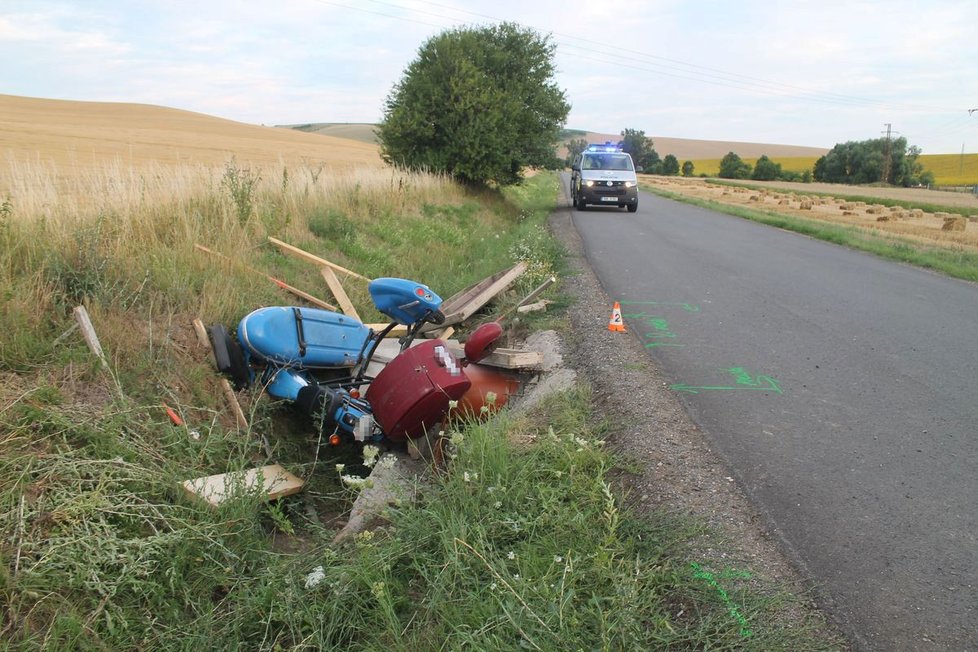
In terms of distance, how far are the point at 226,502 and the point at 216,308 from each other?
8.91ft

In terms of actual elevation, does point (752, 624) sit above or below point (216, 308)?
below

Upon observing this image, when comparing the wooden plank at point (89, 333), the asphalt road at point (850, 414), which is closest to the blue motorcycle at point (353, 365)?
the wooden plank at point (89, 333)

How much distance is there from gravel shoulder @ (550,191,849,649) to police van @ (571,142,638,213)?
16.6 metres

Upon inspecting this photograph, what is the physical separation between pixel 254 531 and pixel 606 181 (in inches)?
780

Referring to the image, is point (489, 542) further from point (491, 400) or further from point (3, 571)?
point (3, 571)

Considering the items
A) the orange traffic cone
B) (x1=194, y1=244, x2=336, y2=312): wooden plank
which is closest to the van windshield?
(x1=194, y1=244, x2=336, y2=312): wooden plank

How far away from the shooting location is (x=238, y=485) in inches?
147

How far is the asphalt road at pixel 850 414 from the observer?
2.72 m

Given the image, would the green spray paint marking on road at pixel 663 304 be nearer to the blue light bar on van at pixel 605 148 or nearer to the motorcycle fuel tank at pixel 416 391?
the motorcycle fuel tank at pixel 416 391

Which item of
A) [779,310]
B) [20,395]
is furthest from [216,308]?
[779,310]

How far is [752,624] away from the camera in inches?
95.0

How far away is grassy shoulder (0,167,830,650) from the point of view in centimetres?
259

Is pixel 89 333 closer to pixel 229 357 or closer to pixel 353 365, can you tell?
pixel 229 357

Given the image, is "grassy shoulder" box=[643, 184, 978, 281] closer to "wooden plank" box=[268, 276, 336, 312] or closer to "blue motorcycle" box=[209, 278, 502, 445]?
"blue motorcycle" box=[209, 278, 502, 445]
